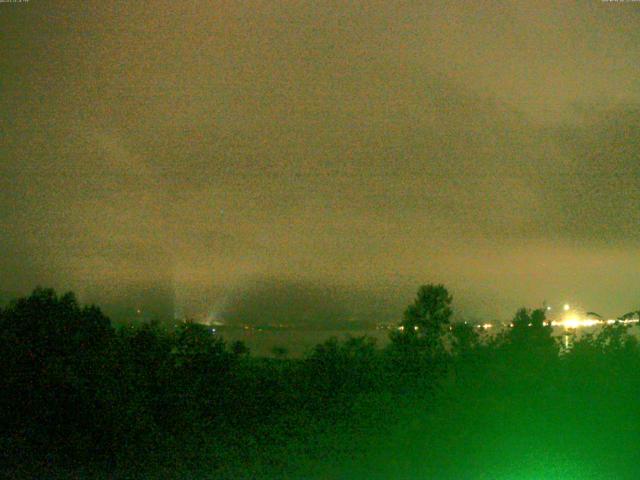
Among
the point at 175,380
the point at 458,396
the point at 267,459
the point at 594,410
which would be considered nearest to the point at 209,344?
the point at 175,380

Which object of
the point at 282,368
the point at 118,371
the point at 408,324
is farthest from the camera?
the point at 408,324

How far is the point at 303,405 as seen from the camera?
452 inches

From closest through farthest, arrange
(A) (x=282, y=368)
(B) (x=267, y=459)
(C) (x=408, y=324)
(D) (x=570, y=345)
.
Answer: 1. (B) (x=267, y=459)
2. (A) (x=282, y=368)
3. (D) (x=570, y=345)
4. (C) (x=408, y=324)

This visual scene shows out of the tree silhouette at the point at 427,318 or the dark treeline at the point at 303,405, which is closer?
the dark treeline at the point at 303,405

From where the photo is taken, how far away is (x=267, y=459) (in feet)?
31.9

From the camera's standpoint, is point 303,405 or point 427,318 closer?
point 303,405

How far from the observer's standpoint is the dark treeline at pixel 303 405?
959cm

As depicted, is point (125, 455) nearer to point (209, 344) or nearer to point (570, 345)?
point (209, 344)

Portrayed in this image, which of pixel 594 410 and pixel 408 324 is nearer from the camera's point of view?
pixel 594 410

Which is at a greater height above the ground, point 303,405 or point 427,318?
point 427,318

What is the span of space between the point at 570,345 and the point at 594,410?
1.93 meters

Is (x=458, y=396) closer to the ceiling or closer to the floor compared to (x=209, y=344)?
closer to the floor

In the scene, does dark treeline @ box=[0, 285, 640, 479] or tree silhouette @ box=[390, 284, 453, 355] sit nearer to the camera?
dark treeline @ box=[0, 285, 640, 479]

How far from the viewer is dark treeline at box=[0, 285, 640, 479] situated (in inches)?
378
